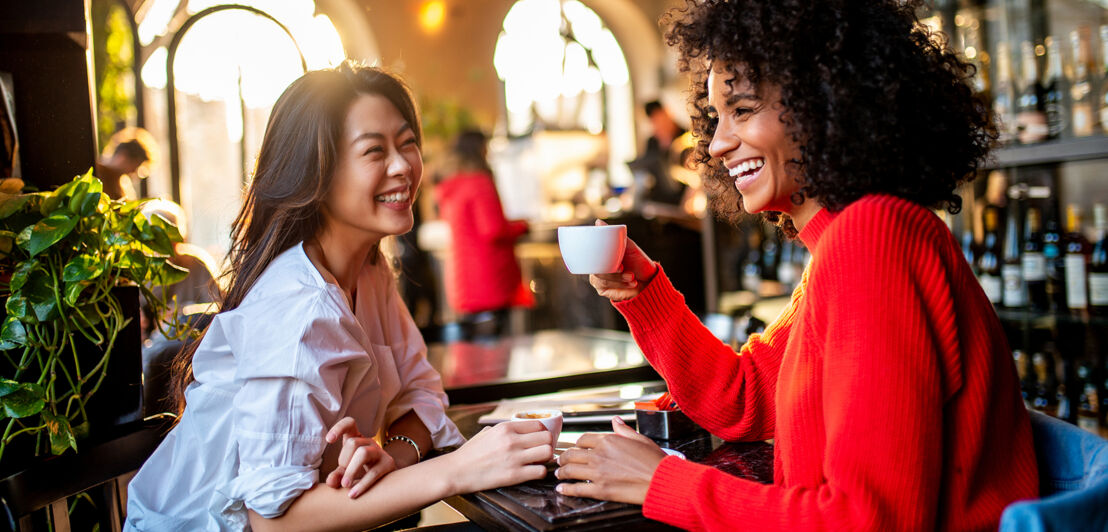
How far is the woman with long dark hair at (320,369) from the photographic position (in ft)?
3.60

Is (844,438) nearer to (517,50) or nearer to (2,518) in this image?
(2,518)

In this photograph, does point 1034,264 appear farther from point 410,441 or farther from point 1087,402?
point 410,441

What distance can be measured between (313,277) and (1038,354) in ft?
6.93

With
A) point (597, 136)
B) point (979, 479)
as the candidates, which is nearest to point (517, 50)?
point (597, 136)

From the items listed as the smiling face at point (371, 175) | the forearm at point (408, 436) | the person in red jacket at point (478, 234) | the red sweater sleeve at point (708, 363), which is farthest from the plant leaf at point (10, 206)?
the person in red jacket at point (478, 234)

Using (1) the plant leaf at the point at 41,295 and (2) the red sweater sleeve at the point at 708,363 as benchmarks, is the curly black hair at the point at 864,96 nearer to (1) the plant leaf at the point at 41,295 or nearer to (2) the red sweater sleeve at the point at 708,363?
(2) the red sweater sleeve at the point at 708,363

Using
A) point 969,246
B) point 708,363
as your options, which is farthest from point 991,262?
point 708,363

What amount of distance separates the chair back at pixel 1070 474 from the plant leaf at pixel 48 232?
1.15m

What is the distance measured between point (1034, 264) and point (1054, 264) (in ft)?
0.17

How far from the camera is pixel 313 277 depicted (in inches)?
49.3

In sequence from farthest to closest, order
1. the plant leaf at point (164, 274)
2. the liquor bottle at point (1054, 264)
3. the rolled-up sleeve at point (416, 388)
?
the liquor bottle at point (1054, 264) → the rolled-up sleeve at point (416, 388) → the plant leaf at point (164, 274)

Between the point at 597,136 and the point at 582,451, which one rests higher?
the point at 597,136

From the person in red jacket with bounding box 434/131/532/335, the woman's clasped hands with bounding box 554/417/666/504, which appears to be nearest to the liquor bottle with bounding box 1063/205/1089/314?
the woman's clasped hands with bounding box 554/417/666/504

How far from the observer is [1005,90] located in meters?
2.55
